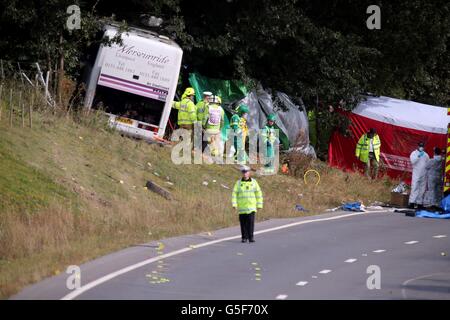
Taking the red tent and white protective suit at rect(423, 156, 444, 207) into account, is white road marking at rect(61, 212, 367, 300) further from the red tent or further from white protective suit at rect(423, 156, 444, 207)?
the red tent

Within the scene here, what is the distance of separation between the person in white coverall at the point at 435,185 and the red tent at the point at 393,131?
5002mm

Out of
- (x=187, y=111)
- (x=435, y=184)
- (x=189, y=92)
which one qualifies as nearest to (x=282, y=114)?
(x=189, y=92)

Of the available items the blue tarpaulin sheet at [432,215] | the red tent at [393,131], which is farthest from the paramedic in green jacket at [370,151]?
the blue tarpaulin sheet at [432,215]

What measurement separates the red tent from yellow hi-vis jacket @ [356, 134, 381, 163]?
3.48 feet

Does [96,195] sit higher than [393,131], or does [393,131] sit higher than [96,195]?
[393,131]

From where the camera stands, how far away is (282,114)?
34219mm

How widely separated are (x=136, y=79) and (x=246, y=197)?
9534 mm

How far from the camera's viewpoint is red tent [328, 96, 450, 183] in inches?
1335

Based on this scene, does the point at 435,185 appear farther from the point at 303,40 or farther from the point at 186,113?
the point at 303,40

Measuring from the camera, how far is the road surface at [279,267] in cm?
1513

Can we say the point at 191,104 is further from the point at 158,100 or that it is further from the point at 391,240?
the point at 391,240

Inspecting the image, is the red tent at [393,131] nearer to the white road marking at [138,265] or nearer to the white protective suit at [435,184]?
the white protective suit at [435,184]

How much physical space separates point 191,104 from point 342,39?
6.06 m
